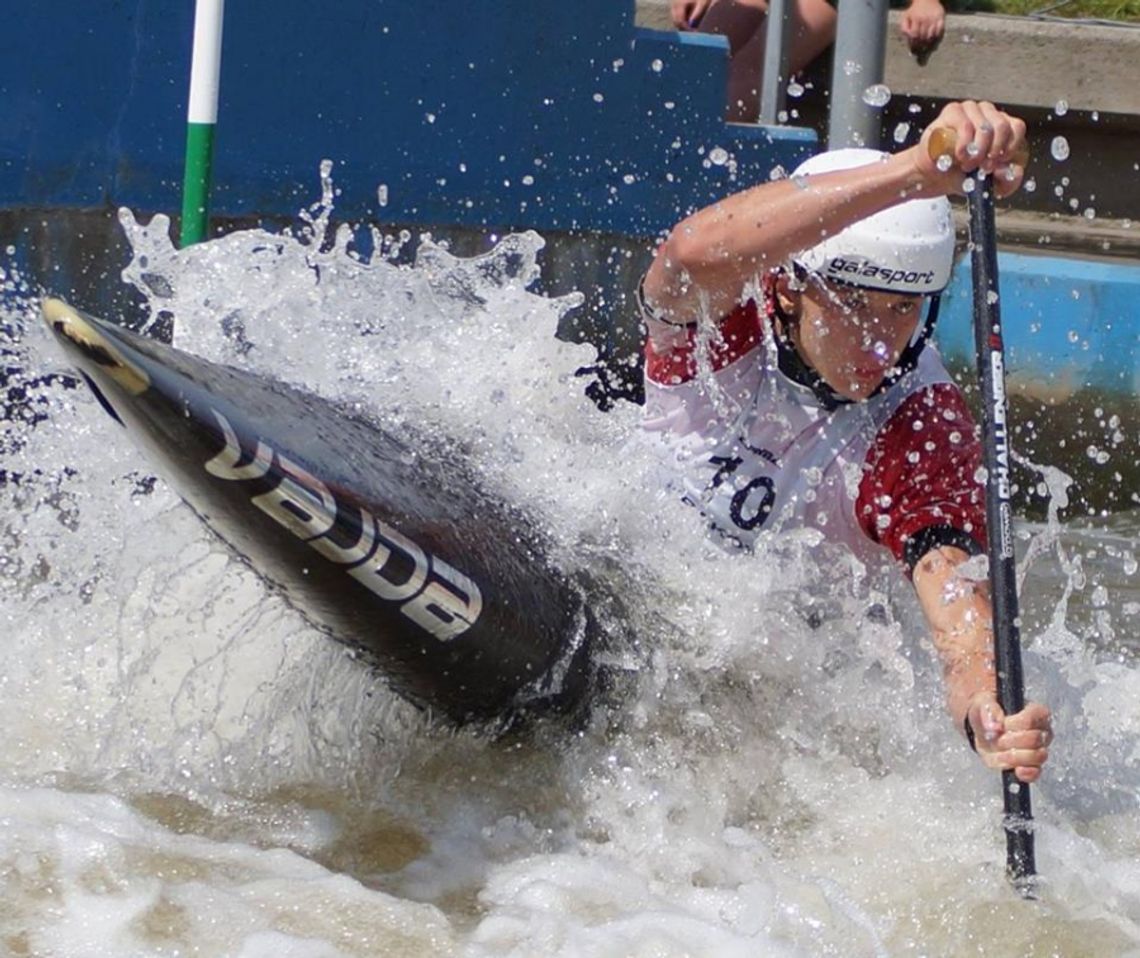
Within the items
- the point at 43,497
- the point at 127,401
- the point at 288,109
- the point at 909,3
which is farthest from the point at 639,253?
the point at 127,401

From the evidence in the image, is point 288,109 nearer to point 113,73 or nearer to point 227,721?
point 113,73

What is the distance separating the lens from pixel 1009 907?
358 cm

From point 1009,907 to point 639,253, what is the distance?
454 cm

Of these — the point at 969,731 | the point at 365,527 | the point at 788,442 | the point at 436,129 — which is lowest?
the point at 969,731

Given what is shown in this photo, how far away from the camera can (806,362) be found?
13.3 feet

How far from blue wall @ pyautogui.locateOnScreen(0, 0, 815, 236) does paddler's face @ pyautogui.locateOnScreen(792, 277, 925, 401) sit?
3.02 m

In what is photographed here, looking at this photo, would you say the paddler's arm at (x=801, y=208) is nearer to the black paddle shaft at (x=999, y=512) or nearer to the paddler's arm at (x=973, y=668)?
the black paddle shaft at (x=999, y=512)

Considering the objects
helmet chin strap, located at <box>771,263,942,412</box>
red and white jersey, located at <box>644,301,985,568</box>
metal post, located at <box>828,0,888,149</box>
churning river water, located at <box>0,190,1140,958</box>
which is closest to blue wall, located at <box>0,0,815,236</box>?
metal post, located at <box>828,0,888,149</box>

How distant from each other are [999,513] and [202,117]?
261 cm

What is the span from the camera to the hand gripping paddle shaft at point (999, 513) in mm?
3555

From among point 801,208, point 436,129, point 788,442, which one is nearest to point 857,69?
point 436,129

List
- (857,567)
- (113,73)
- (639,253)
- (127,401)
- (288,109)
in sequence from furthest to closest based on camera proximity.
A: (639,253), (288,109), (113,73), (857,567), (127,401)

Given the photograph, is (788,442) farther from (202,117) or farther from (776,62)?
(776,62)

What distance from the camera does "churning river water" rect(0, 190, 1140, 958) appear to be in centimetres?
345
